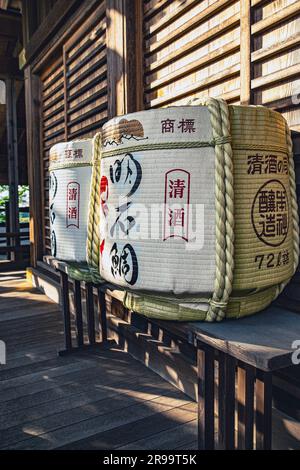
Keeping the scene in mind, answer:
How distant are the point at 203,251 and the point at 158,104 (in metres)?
1.79

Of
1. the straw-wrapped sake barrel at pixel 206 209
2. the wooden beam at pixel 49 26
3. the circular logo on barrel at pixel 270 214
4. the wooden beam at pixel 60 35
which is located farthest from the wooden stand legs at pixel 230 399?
the wooden beam at pixel 49 26

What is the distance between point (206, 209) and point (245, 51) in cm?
108

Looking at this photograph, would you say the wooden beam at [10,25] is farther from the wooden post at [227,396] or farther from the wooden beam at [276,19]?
the wooden post at [227,396]

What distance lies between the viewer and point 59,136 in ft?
17.7

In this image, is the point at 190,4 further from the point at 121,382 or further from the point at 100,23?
the point at 121,382

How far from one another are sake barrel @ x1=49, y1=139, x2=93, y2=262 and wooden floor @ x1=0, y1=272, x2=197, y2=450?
873mm

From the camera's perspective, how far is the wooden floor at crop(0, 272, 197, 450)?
2.11m

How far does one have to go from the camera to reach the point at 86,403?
251cm

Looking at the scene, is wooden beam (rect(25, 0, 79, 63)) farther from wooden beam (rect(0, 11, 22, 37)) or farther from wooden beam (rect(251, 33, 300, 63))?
wooden beam (rect(251, 33, 300, 63))

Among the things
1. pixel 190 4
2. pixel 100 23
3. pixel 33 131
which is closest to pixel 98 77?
pixel 100 23

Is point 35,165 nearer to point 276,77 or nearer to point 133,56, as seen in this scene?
point 133,56

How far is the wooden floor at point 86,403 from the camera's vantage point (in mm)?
2105

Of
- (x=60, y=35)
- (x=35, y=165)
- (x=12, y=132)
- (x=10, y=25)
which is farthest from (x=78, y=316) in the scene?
(x=10, y=25)

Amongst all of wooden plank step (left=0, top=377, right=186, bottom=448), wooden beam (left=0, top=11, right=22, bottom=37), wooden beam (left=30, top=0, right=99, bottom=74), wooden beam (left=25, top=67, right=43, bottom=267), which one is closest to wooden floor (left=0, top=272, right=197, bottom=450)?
wooden plank step (left=0, top=377, right=186, bottom=448)
